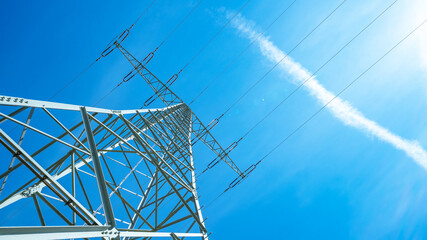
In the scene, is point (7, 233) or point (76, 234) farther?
point (76, 234)

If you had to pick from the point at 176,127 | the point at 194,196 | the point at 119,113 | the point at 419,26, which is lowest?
the point at 194,196

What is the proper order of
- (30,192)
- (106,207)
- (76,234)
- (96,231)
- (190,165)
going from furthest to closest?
1. (190,165)
2. (30,192)
3. (106,207)
4. (96,231)
5. (76,234)

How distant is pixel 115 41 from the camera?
1468cm

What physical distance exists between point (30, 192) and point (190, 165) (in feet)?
17.8

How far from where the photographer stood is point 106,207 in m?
3.99

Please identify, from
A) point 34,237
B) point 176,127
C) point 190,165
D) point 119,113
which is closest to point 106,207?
point 34,237

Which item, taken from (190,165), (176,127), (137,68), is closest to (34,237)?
(190,165)

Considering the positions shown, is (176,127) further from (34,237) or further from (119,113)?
(34,237)

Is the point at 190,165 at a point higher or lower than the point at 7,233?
higher

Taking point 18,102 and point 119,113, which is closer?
point 18,102

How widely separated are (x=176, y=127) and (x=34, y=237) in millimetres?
10215

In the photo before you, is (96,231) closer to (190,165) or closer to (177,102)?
(190,165)

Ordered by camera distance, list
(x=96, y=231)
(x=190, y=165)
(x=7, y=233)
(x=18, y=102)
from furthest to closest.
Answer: (x=190, y=165) < (x=18, y=102) < (x=96, y=231) < (x=7, y=233)

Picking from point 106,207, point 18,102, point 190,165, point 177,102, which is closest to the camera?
point 106,207
